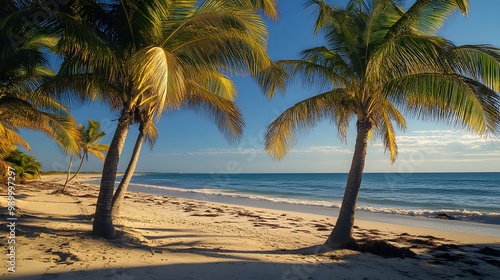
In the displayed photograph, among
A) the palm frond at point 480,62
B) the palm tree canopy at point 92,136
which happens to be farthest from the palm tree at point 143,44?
the palm tree canopy at point 92,136

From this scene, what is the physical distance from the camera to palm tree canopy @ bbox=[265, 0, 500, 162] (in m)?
5.29

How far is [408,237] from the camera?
952cm

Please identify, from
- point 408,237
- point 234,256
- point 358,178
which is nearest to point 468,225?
point 408,237

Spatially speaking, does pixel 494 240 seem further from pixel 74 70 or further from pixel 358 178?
pixel 74 70

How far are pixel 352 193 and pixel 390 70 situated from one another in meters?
2.78

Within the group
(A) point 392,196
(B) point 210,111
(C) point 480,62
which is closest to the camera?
(C) point 480,62

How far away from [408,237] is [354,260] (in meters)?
4.51

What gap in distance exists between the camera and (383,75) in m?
6.39

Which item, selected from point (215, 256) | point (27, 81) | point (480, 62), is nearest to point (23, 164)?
point (27, 81)

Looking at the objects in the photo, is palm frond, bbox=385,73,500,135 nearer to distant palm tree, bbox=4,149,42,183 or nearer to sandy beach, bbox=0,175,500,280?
sandy beach, bbox=0,175,500,280

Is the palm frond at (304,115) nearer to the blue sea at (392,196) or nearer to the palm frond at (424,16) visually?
the palm frond at (424,16)

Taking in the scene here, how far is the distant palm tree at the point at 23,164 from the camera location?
19087 millimetres

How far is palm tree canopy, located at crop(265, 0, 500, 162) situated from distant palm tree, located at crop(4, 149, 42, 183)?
1883 cm

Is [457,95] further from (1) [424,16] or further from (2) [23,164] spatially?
(2) [23,164]
